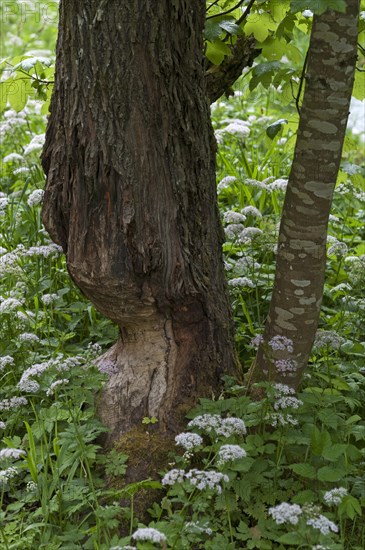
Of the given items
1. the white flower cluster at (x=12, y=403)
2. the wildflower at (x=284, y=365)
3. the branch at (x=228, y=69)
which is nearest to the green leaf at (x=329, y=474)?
the wildflower at (x=284, y=365)

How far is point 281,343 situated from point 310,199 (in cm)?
52

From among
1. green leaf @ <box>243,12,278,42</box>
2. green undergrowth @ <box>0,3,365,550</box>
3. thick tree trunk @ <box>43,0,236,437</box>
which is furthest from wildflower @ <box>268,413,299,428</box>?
green leaf @ <box>243,12,278,42</box>

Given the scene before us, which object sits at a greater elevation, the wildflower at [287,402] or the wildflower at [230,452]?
the wildflower at [287,402]

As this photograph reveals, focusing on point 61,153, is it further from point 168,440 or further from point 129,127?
point 168,440

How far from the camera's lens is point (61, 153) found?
2.71 m

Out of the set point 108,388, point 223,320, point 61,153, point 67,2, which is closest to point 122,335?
point 108,388

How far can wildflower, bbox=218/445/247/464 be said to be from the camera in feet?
7.39

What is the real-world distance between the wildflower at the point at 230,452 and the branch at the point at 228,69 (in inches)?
61.1

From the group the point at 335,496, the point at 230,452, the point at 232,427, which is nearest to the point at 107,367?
the point at 232,427

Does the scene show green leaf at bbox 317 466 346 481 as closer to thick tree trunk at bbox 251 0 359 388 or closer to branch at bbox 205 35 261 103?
thick tree trunk at bbox 251 0 359 388

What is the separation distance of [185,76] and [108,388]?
1.20 meters

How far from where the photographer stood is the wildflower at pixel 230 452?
88.7 inches

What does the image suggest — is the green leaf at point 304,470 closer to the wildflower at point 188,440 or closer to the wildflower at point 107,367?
the wildflower at point 188,440

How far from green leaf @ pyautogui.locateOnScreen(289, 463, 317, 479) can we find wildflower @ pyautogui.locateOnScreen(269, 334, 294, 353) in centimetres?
42
